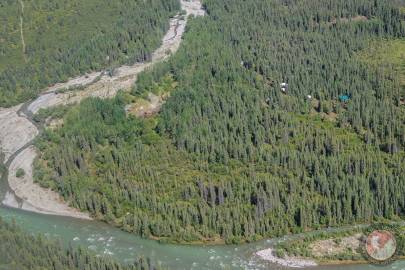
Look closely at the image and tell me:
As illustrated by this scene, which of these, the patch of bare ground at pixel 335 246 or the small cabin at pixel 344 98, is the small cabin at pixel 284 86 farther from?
the patch of bare ground at pixel 335 246

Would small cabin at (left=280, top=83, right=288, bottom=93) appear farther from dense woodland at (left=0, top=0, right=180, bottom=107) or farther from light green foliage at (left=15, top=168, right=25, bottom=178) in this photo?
light green foliage at (left=15, top=168, right=25, bottom=178)

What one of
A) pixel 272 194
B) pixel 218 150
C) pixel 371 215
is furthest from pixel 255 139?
pixel 371 215

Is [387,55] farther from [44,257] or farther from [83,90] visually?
[44,257]

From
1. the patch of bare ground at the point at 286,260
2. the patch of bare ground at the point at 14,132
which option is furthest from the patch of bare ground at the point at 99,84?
the patch of bare ground at the point at 286,260

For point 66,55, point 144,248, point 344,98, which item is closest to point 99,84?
A: point 66,55
